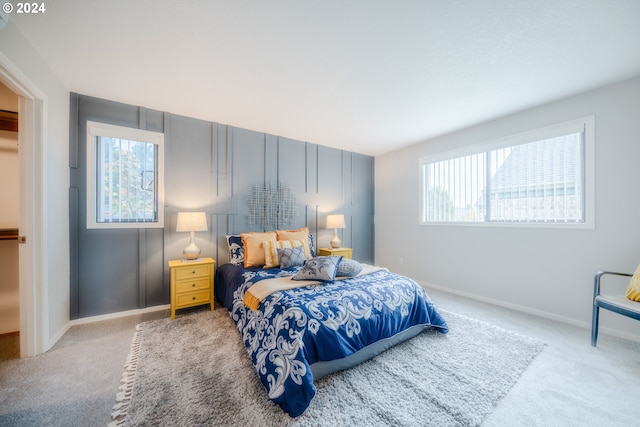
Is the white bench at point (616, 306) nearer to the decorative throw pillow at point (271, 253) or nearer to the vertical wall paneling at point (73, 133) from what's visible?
the decorative throw pillow at point (271, 253)

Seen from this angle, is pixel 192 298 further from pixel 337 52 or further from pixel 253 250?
pixel 337 52

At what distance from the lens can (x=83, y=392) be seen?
1639 millimetres

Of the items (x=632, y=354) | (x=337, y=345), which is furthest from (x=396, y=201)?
(x=337, y=345)

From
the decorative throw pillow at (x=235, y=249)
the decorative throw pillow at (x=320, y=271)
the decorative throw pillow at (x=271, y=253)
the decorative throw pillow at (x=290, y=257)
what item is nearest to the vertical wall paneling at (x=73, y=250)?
the decorative throw pillow at (x=235, y=249)

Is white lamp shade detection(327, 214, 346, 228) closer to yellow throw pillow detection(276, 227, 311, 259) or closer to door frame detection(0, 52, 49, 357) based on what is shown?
yellow throw pillow detection(276, 227, 311, 259)

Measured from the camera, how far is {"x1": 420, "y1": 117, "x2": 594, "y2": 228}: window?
2.77 metres

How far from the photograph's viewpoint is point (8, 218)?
7.82 feet

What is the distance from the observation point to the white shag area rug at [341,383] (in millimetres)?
1446

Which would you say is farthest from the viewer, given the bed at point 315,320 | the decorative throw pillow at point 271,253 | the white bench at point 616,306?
the decorative throw pillow at point 271,253

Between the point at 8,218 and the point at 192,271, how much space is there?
181 cm

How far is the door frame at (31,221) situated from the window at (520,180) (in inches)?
196

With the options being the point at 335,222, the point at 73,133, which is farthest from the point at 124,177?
the point at 335,222

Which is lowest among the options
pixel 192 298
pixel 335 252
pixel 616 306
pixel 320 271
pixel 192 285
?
pixel 192 298

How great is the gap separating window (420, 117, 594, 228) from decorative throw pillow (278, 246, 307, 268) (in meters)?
2.56
